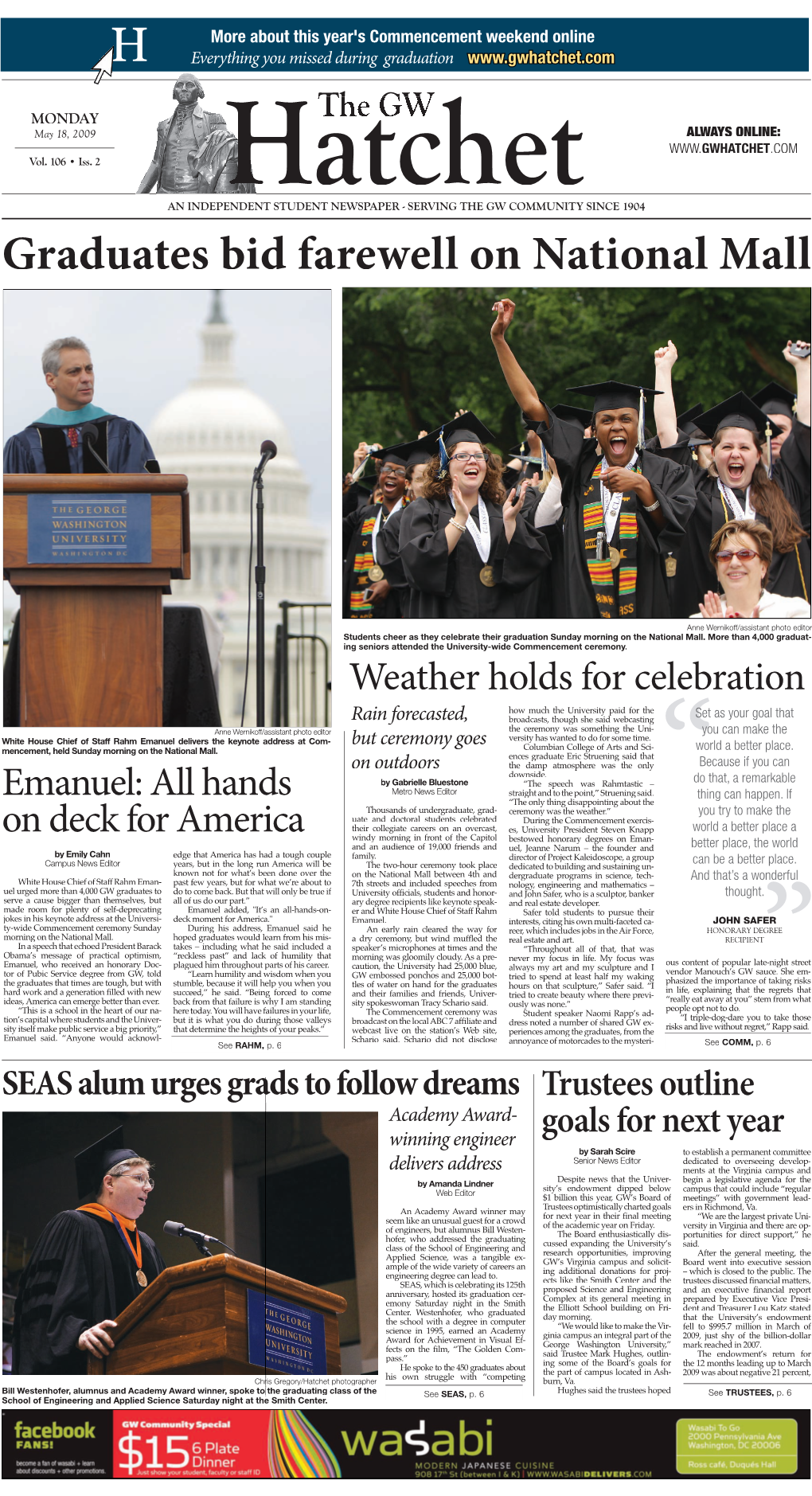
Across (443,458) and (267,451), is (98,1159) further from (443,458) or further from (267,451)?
(443,458)

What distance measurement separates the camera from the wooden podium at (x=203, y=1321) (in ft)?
18.1

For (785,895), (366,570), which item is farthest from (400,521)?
(785,895)

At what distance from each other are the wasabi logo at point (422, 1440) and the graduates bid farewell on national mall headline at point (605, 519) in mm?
3216

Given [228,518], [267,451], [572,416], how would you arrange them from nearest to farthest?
1. [267,451]
2. [572,416]
3. [228,518]

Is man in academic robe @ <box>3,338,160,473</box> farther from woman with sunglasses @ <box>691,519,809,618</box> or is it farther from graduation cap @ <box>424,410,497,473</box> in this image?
woman with sunglasses @ <box>691,519,809,618</box>

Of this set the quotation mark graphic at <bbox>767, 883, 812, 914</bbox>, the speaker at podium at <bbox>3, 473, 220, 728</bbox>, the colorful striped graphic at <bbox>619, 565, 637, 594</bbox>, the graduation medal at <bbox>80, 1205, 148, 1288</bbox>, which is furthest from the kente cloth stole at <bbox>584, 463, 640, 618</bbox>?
the graduation medal at <bbox>80, 1205, 148, 1288</bbox>

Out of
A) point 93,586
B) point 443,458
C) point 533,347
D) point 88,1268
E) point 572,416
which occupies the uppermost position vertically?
point 533,347

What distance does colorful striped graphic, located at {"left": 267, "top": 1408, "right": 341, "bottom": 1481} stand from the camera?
5.51m

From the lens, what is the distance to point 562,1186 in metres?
5.59

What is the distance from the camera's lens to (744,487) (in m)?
5.79

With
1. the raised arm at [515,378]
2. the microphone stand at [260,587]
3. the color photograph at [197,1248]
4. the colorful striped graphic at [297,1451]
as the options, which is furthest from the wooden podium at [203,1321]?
the raised arm at [515,378]

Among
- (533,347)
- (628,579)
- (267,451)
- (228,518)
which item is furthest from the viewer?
(228,518)

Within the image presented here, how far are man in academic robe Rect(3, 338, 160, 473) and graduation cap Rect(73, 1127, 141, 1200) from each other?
2665 millimetres

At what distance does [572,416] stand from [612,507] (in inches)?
16.6
